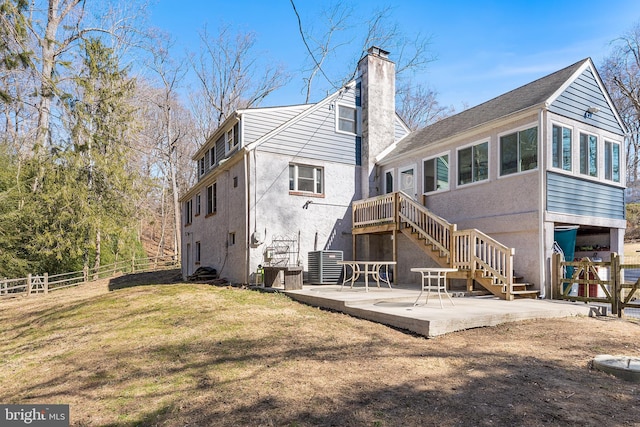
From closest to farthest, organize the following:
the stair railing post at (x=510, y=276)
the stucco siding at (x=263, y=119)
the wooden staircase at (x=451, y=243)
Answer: the stair railing post at (x=510, y=276), the wooden staircase at (x=451, y=243), the stucco siding at (x=263, y=119)

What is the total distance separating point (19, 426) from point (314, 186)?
34.8 ft

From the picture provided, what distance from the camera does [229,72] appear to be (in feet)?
98.5

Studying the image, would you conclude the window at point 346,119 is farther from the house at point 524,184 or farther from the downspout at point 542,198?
the downspout at point 542,198

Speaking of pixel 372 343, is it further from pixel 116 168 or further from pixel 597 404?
pixel 116 168

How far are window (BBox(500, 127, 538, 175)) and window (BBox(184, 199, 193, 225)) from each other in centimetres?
1494

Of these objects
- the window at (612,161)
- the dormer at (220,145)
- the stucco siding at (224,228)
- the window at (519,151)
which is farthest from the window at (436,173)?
the dormer at (220,145)

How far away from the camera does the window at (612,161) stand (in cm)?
1105

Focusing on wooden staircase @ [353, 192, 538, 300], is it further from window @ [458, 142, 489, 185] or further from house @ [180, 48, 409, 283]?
window @ [458, 142, 489, 185]

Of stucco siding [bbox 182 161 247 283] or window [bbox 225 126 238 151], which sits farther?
window [bbox 225 126 238 151]

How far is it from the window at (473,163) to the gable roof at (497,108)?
25.2 inches

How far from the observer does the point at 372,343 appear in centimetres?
534

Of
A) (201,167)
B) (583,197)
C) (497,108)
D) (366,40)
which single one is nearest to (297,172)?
(497,108)

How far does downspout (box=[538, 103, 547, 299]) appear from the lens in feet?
30.0

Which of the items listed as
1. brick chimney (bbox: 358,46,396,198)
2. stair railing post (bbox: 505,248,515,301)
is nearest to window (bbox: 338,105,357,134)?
brick chimney (bbox: 358,46,396,198)
